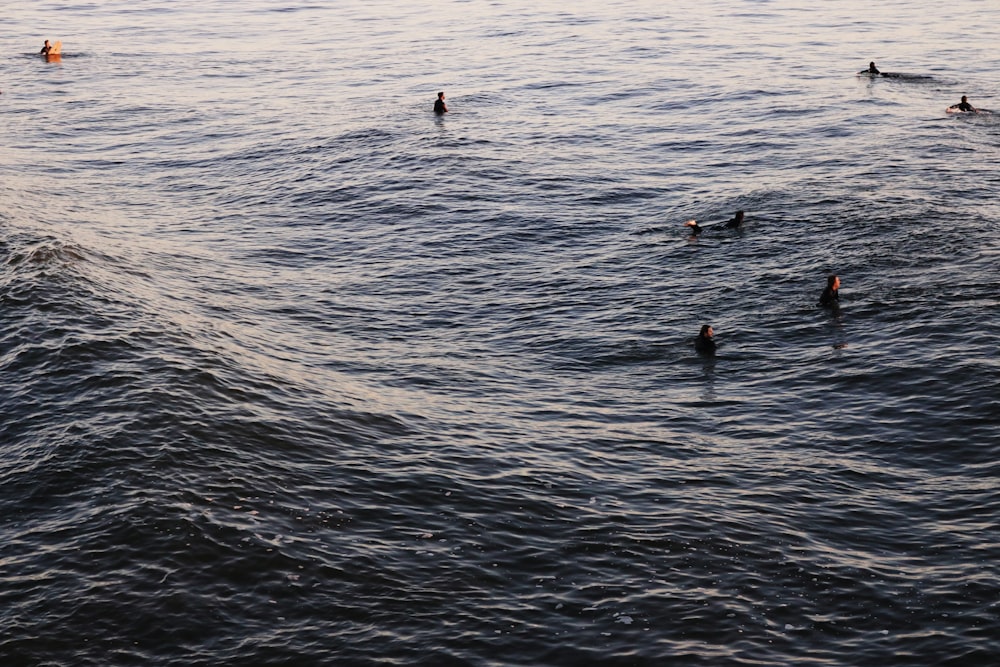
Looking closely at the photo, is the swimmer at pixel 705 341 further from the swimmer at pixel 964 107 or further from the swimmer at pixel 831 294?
the swimmer at pixel 964 107

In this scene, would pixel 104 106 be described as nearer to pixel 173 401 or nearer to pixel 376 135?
pixel 376 135

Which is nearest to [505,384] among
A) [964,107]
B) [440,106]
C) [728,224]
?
[728,224]

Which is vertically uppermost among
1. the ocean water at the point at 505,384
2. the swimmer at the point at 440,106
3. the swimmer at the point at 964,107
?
the swimmer at the point at 440,106

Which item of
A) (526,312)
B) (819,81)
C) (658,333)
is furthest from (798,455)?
(819,81)

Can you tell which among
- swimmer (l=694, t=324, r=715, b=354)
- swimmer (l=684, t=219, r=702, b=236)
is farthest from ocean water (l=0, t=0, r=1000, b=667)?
swimmer (l=684, t=219, r=702, b=236)

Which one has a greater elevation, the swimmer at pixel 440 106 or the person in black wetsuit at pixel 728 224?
the swimmer at pixel 440 106

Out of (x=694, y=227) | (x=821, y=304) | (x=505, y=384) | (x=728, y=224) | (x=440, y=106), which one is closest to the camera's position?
(x=505, y=384)

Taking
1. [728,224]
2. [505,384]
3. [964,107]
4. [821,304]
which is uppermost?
[964,107]

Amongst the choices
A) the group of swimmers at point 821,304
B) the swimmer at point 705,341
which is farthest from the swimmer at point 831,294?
the swimmer at point 705,341

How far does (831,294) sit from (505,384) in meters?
8.60

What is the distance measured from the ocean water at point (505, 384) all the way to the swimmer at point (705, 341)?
0.89 feet

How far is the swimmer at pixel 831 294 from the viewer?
27.2m

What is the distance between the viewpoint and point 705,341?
25766 millimetres

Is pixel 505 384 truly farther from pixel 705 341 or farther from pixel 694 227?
pixel 694 227
